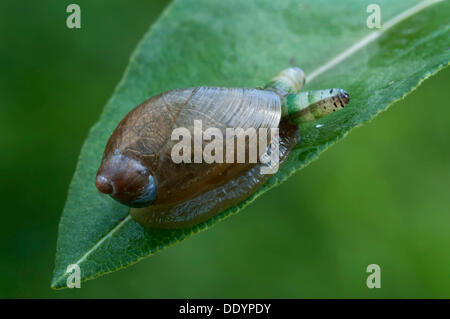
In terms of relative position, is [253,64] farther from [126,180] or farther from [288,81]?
[126,180]

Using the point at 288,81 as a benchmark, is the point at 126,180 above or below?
below

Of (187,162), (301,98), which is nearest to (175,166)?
(187,162)

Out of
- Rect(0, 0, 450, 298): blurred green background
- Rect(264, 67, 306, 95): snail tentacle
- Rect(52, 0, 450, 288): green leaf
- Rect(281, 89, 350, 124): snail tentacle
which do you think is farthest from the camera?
Rect(0, 0, 450, 298): blurred green background

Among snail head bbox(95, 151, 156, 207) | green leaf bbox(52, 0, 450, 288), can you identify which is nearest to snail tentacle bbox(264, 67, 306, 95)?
green leaf bbox(52, 0, 450, 288)

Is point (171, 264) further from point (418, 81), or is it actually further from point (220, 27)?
point (418, 81)

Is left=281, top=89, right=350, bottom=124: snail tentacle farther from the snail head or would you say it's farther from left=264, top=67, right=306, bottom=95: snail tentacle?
the snail head

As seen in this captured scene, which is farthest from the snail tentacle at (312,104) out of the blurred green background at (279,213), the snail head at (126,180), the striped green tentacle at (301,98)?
the blurred green background at (279,213)
